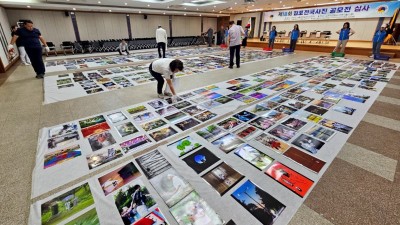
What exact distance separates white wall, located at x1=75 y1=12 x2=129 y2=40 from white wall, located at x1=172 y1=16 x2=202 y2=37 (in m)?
3.93

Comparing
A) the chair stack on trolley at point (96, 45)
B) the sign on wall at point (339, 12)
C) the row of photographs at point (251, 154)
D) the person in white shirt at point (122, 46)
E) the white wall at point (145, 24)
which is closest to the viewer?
the row of photographs at point (251, 154)

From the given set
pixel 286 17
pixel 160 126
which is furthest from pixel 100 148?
pixel 286 17

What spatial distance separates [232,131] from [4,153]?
2.46 meters

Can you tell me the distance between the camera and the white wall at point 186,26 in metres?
15.0

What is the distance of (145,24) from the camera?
13797mm

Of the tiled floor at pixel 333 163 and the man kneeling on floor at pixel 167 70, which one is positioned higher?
the man kneeling on floor at pixel 167 70

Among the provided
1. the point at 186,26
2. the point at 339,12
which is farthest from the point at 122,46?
the point at 339,12

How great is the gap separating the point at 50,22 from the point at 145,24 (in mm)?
5692

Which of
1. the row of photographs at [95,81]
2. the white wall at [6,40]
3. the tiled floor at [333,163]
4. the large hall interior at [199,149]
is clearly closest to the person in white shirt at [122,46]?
the white wall at [6,40]

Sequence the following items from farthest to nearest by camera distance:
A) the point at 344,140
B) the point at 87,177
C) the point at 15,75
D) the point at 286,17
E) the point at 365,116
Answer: the point at 286,17 → the point at 15,75 → the point at 365,116 → the point at 344,140 → the point at 87,177

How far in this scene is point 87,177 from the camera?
1.60 meters

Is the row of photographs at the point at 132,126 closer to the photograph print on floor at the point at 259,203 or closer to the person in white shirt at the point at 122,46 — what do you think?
the photograph print on floor at the point at 259,203

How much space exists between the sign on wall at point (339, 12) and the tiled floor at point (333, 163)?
10817 mm

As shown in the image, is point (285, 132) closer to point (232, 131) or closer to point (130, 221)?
point (232, 131)
